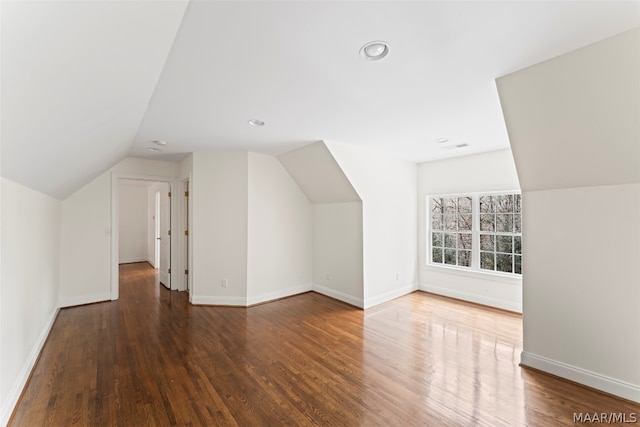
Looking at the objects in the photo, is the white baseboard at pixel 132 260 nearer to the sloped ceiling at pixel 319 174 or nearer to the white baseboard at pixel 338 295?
the white baseboard at pixel 338 295

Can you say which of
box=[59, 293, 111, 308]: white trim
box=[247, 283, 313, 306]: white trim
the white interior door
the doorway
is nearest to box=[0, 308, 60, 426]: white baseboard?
box=[59, 293, 111, 308]: white trim

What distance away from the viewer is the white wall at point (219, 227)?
4070 millimetres

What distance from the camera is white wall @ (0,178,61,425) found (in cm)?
180

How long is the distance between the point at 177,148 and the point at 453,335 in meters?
4.27

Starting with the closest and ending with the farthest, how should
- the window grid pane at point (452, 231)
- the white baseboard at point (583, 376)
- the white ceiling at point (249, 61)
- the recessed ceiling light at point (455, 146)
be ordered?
the white ceiling at point (249, 61) < the white baseboard at point (583, 376) < the recessed ceiling light at point (455, 146) < the window grid pane at point (452, 231)

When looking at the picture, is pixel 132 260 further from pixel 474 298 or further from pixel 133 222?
pixel 474 298

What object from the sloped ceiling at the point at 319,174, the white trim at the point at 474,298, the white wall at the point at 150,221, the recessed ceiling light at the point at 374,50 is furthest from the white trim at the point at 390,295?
the white wall at the point at 150,221

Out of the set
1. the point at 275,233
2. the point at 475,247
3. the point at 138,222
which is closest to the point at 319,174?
the point at 275,233

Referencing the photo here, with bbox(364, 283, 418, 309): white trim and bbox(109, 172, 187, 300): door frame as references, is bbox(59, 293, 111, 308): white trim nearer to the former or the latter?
bbox(109, 172, 187, 300): door frame

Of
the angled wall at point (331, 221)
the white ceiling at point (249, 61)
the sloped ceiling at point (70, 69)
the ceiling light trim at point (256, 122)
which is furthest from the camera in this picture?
the angled wall at point (331, 221)

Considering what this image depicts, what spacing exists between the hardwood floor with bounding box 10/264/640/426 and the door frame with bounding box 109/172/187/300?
2.26 ft

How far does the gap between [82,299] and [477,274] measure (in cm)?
601

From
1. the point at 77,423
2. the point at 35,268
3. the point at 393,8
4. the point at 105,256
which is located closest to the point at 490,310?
the point at 393,8

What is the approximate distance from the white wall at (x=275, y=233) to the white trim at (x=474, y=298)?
85.3 inches
